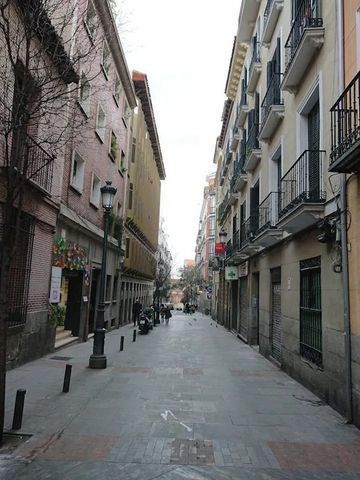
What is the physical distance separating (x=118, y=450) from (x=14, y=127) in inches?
162

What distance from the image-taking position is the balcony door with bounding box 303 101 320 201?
8.34m

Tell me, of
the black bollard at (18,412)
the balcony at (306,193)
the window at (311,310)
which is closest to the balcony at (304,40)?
the balcony at (306,193)

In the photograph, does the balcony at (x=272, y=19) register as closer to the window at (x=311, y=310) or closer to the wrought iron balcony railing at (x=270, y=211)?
the wrought iron balcony railing at (x=270, y=211)

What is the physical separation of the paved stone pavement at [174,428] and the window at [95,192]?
8445mm

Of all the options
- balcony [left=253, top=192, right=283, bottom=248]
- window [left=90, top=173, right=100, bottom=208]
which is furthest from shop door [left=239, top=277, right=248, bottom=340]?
window [left=90, top=173, right=100, bottom=208]

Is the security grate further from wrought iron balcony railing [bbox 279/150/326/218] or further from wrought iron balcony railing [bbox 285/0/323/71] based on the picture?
wrought iron balcony railing [bbox 285/0/323/71]

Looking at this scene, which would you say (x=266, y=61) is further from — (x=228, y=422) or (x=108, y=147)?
(x=228, y=422)

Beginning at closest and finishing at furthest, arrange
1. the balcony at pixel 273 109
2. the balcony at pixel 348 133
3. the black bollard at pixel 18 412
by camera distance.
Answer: the black bollard at pixel 18 412 < the balcony at pixel 348 133 < the balcony at pixel 273 109

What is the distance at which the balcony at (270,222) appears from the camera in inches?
447

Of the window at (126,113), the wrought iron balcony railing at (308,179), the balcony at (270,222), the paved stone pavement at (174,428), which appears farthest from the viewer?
the window at (126,113)

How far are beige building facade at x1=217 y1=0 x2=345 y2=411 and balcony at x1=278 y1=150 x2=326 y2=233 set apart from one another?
0.02 m

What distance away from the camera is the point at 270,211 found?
12391mm

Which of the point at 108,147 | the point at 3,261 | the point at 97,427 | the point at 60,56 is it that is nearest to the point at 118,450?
the point at 97,427

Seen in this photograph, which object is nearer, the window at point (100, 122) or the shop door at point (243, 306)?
the window at point (100, 122)
